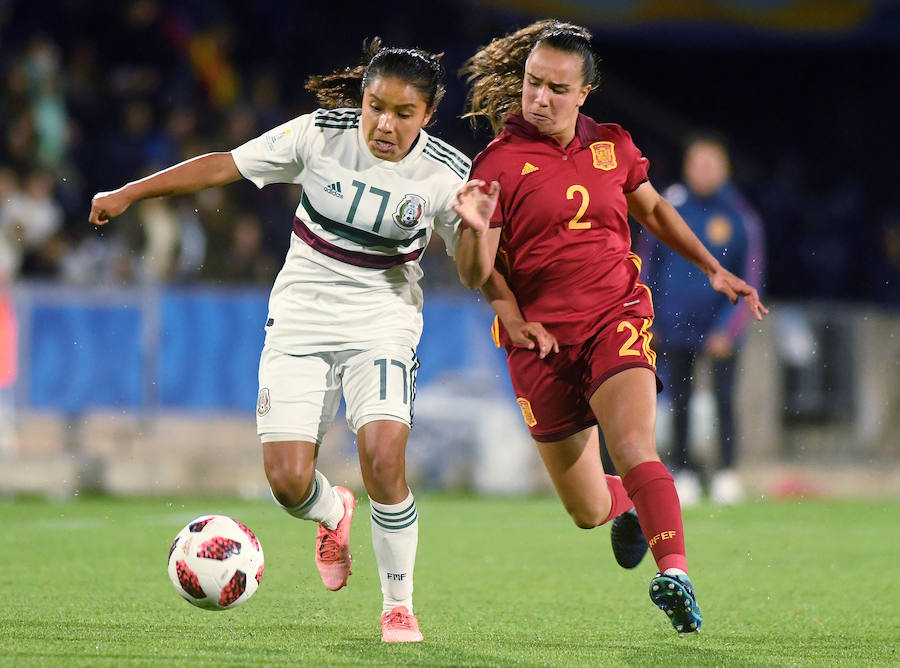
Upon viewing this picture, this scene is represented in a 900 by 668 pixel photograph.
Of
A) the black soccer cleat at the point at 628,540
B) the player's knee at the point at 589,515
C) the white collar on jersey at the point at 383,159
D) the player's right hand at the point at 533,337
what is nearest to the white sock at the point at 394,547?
the player's right hand at the point at 533,337

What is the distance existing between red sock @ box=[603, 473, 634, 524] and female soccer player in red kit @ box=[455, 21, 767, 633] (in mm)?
139

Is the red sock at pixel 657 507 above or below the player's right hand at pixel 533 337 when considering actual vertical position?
below

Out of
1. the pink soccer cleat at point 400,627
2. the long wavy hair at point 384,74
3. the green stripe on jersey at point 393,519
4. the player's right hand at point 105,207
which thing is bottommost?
the pink soccer cleat at point 400,627

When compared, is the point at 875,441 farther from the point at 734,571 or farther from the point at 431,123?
the point at 431,123

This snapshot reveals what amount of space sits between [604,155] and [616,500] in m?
1.43

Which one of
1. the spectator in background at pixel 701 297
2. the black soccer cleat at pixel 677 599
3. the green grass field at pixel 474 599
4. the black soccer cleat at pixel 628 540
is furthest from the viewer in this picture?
the spectator in background at pixel 701 297

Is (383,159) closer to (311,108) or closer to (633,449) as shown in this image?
(633,449)

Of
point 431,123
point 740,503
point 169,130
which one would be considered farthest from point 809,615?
point 169,130

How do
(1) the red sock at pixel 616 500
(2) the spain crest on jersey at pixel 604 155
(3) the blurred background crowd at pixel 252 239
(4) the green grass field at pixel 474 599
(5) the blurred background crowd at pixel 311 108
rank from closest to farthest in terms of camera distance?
1. (4) the green grass field at pixel 474 599
2. (2) the spain crest on jersey at pixel 604 155
3. (1) the red sock at pixel 616 500
4. (3) the blurred background crowd at pixel 252 239
5. (5) the blurred background crowd at pixel 311 108

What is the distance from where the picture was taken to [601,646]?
466 centimetres

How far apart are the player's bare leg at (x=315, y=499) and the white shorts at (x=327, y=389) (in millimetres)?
62

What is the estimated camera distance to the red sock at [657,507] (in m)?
4.80

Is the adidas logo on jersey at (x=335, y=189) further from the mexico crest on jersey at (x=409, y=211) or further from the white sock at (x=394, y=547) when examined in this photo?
the white sock at (x=394, y=547)

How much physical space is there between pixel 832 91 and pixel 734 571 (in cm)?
1467
